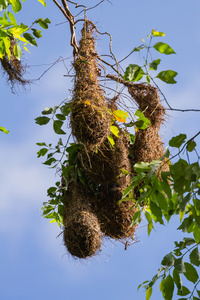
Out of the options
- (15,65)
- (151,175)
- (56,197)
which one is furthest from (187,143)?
(15,65)

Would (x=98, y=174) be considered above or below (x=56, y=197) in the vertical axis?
below

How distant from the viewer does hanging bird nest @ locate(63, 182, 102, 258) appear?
2311 mm

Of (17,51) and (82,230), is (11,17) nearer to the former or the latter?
(17,51)

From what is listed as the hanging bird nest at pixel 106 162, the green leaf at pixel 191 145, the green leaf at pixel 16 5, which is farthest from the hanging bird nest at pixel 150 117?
the green leaf at pixel 191 145

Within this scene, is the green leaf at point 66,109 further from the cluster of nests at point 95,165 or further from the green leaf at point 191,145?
the green leaf at point 191,145

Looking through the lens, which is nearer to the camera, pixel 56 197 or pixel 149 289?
pixel 149 289

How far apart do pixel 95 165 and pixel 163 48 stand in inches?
26.4

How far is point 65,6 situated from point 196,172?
1157 mm

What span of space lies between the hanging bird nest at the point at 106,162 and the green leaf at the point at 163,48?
0.60m

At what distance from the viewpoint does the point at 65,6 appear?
250 cm

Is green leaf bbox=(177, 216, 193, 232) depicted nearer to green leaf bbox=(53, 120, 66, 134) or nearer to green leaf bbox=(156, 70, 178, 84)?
green leaf bbox=(156, 70, 178, 84)

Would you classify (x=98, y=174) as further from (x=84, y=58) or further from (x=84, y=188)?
(x=84, y=58)

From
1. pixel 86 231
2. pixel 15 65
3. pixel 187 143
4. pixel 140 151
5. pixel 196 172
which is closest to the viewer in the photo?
pixel 196 172

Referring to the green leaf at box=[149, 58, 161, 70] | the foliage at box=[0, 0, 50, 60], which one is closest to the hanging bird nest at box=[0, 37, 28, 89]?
the foliage at box=[0, 0, 50, 60]
